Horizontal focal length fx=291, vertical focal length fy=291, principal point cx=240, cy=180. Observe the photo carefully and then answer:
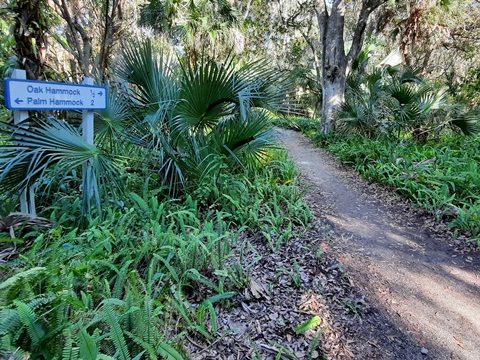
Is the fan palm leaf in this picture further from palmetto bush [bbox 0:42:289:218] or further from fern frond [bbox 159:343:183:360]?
fern frond [bbox 159:343:183:360]

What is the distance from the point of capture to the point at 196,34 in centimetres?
975

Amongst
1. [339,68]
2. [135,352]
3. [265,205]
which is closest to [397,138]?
[339,68]

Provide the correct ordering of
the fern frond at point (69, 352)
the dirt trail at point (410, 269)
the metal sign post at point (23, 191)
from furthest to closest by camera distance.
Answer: the metal sign post at point (23, 191)
the dirt trail at point (410, 269)
the fern frond at point (69, 352)

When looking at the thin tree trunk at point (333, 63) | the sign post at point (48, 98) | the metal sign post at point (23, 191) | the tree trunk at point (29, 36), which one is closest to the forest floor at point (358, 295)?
the sign post at point (48, 98)

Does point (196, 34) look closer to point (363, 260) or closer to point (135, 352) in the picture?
point (363, 260)

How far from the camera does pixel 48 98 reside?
2656 mm

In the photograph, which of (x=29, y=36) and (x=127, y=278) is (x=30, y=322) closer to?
(x=127, y=278)

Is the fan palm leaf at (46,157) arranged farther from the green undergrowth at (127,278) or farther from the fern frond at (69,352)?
the fern frond at (69,352)

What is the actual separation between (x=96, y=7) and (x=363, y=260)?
892 cm

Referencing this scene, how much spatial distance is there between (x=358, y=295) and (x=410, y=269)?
88cm

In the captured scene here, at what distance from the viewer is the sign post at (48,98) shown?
2.46 m

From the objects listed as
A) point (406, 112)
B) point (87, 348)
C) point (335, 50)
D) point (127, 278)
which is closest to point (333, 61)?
point (335, 50)

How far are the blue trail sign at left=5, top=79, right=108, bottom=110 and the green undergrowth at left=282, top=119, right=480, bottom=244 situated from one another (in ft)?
8.49

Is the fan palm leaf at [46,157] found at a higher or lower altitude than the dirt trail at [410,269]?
higher
